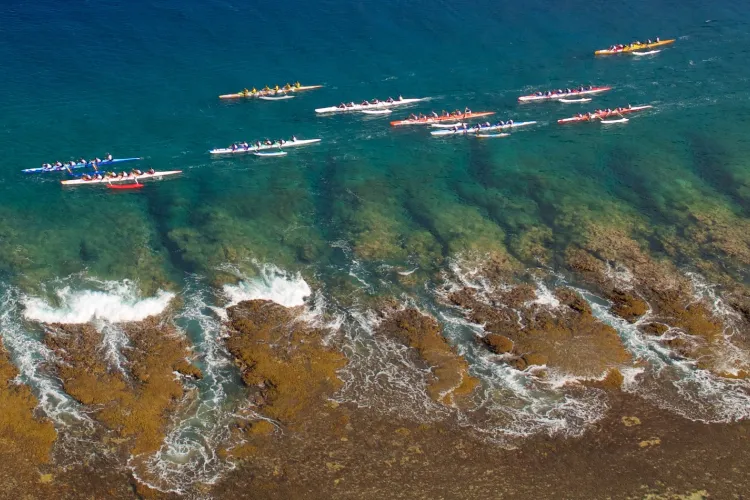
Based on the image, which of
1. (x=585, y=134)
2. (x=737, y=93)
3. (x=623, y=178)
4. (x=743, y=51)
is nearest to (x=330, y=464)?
(x=623, y=178)

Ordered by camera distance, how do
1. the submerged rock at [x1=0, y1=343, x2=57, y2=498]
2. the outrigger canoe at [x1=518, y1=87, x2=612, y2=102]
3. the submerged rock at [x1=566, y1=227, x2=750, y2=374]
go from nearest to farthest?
1. the submerged rock at [x1=0, y1=343, x2=57, y2=498]
2. the submerged rock at [x1=566, y1=227, x2=750, y2=374]
3. the outrigger canoe at [x1=518, y1=87, x2=612, y2=102]

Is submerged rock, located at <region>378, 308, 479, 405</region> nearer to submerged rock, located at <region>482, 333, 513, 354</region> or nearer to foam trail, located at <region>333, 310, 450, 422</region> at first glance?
foam trail, located at <region>333, 310, 450, 422</region>

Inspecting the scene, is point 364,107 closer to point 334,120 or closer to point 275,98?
point 334,120

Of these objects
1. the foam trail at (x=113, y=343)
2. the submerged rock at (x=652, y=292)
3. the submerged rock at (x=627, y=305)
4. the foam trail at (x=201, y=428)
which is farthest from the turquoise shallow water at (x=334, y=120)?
the submerged rock at (x=627, y=305)

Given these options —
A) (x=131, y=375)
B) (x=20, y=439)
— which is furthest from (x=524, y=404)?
(x=20, y=439)

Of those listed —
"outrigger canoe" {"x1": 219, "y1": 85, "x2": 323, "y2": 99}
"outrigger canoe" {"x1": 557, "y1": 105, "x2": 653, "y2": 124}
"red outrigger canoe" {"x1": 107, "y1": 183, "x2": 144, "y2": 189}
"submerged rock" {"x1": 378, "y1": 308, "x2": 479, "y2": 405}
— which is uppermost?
"outrigger canoe" {"x1": 219, "y1": 85, "x2": 323, "y2": 99}

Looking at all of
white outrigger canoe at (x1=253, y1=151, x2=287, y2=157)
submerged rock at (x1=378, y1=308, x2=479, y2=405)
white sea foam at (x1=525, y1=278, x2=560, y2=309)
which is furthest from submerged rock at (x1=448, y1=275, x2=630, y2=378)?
white outrigger canoe at (x1=253, y1=151, x2=287, y2=157)
